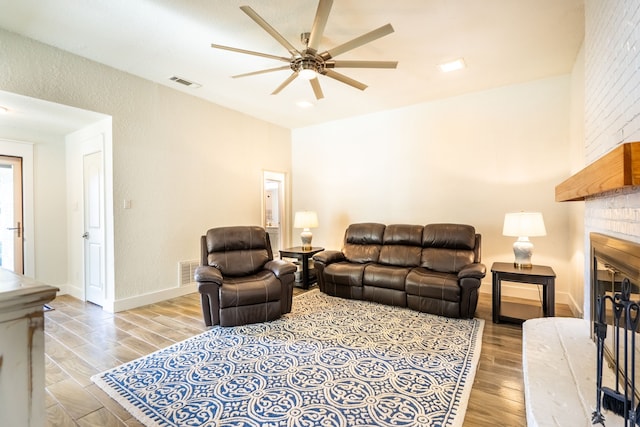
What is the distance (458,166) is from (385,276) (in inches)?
79.9

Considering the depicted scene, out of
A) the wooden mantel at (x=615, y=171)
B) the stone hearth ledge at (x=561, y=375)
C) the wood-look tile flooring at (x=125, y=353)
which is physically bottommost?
the wood-look tile flooring at (x=125, y=353)

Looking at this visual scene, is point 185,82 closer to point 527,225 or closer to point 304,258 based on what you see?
point 304,258

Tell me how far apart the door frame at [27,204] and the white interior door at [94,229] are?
2.57 ft

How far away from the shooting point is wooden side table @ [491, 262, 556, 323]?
9.78ft

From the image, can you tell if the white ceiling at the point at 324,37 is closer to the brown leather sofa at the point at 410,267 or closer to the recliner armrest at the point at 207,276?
the brown leather sofa at the point at 410,267

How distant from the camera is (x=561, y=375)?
5.26 ft

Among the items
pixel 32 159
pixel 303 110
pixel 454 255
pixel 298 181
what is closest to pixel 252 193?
pixel 298 181

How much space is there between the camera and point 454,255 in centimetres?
371

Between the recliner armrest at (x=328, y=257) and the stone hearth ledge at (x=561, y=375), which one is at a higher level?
the recliner armrest at (x=328, y=257)

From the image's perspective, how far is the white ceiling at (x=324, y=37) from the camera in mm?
2432

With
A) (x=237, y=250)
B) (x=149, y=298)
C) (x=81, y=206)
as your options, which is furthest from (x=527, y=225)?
(x=81, y=206)

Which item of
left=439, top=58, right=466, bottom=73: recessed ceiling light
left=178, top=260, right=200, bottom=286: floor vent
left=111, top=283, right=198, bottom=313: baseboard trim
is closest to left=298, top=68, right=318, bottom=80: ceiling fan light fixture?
left=439, top=58, right=466, bottom=73: recessed ceiling light

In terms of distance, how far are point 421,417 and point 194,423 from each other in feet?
4.24

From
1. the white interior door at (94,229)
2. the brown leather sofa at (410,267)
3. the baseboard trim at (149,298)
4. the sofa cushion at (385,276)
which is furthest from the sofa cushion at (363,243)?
the white interior door at (94,229)
